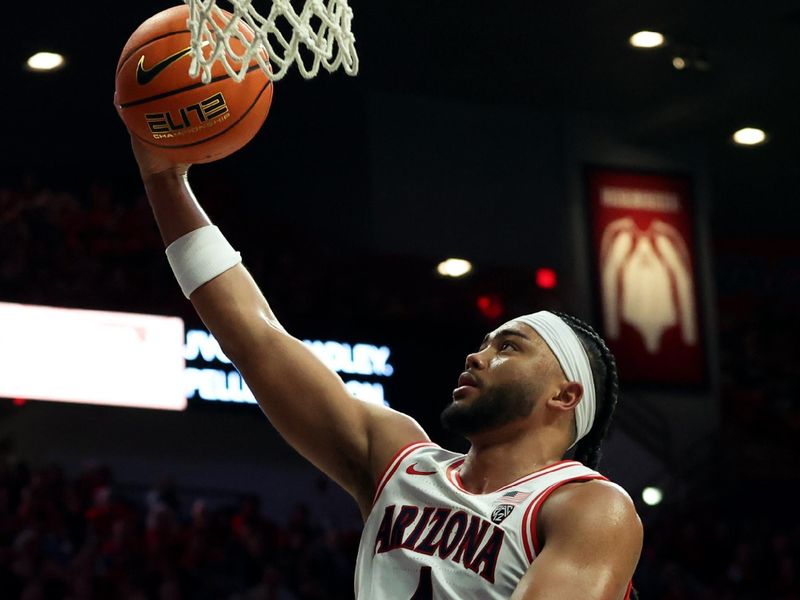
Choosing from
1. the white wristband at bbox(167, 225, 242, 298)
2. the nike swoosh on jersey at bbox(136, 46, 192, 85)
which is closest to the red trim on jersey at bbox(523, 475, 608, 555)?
the white wristband at bbox(167, 225, 242, 298)

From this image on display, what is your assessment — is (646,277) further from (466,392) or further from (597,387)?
(466,392)

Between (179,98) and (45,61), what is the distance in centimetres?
632

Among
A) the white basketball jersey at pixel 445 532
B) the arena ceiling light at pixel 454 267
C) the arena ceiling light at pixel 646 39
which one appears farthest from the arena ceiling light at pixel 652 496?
the white basketball jersey at pixel 445 532

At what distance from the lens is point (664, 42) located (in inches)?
329

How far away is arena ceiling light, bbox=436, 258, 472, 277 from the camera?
9.23 m

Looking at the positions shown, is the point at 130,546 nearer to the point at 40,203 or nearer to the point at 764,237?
the point at 40,203

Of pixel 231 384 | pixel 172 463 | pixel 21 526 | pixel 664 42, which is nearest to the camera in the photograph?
pixel 21 526

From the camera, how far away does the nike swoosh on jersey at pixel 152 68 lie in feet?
8.31

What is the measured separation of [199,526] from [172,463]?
7.38 ft

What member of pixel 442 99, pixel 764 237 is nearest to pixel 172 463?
pixel 442 99

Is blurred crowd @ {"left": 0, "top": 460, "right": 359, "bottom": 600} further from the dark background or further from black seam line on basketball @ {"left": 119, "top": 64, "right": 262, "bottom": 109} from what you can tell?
black seam line on basketball @ {"left": 119, "top": 64, "right": 262, "bottom": 109}

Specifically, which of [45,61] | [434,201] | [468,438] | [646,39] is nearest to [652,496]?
[434,201]

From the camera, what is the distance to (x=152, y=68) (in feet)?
8.32

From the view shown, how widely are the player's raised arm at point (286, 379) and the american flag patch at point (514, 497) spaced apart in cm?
25
